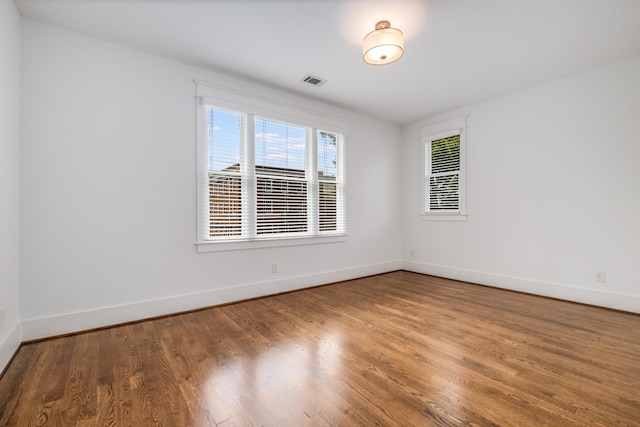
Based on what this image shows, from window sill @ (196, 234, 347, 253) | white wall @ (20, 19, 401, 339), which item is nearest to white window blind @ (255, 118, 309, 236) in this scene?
window sill @ (196, 234, 347, 253)

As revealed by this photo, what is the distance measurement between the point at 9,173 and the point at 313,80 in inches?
121

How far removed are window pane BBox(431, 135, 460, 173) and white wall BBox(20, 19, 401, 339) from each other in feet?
10.5

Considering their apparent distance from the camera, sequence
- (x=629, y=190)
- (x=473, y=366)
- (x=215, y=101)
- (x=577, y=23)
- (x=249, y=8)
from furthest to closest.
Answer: (x=215, y=101), (x=629, y=190), (x=577, y=23), (x=249, y=8), (x=473, y=366)

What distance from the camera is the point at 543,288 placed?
12.2 feet

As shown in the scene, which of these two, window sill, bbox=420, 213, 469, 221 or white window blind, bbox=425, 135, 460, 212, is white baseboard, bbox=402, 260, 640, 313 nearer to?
window sill, bbox=420, 213, 469, 221

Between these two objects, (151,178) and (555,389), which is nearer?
(555,389)

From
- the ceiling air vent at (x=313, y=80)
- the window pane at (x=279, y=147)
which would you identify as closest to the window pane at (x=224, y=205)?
the window pane at (x=279, y=147)

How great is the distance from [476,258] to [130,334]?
462cm

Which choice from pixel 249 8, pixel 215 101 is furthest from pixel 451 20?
pixel 215 101

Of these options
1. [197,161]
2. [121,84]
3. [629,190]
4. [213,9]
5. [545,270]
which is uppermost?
[213,9]

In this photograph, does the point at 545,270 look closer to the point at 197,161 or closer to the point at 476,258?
the point at 476,258

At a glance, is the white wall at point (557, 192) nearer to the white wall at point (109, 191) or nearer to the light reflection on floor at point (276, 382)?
the light reflection on floor at point (276, 382)

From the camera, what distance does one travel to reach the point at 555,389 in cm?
172

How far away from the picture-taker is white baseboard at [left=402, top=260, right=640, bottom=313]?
316cm
